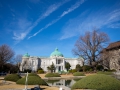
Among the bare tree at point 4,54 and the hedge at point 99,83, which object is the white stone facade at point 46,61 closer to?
the bare tree at point 4,54

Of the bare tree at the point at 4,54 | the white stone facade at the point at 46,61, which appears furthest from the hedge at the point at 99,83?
the white stone facade at the point at 46,61

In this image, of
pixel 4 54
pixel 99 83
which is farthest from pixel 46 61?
pixel 99 83

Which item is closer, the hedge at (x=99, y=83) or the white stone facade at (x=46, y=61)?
the hedge at (x=99, y=83)

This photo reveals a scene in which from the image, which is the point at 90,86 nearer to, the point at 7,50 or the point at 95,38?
the point at 95,38

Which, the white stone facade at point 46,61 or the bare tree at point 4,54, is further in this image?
the white stone facade at point 46,61

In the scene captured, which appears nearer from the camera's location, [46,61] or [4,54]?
[4,54]

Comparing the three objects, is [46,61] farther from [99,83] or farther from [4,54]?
[99,83]

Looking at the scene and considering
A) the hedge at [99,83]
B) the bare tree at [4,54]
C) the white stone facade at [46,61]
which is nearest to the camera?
the hedge at [99,83]

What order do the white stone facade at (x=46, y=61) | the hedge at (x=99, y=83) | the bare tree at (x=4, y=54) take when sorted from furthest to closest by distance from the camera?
the white stone facade at (x=46, y=61), the bare tree at (x=4, y=54), the hedge at (x=99, y=83)

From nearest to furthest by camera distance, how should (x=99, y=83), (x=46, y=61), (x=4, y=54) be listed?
(x=99, y=83) → (x=4, y=54) → (x=46, y=61)

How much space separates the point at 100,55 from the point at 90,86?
29182mm

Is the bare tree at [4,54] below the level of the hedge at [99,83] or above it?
above

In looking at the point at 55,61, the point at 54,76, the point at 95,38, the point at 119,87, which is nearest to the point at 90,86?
the point at 119,87

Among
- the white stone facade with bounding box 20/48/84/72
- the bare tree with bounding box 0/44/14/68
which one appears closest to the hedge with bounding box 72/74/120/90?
the bare tree with bounding box 0/44/14/68
